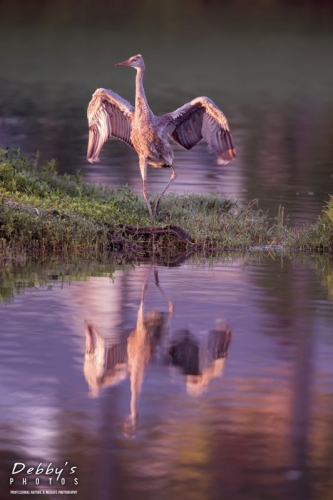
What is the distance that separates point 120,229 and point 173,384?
6.32 m

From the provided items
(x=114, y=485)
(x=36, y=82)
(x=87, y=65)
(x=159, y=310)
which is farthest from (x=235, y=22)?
(x=114, y=485)

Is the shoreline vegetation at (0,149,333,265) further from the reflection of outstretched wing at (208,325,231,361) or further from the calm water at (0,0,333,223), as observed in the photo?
the reflection of outstretched wing at (208,325,231,361)

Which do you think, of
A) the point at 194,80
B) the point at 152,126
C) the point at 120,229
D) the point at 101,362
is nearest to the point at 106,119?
the point at 152,126

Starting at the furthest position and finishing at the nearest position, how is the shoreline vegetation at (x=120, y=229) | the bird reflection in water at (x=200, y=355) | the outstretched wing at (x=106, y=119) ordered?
the outstretched wing at (x=106, y=119), the shoreline vegetation at (x=120, y=229), the bird reflection in water at (x=200, y=355)

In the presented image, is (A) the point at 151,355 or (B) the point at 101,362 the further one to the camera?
(A) the point at 151,355

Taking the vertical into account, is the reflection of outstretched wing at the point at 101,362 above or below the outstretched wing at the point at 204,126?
below

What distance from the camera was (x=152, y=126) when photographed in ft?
55.8

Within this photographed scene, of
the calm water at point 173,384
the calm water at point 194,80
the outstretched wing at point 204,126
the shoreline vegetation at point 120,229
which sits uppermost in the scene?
the calm water at point 194,80

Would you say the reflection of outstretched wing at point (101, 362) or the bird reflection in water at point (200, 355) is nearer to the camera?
the reflection of outstretched wing at point (101, 362)

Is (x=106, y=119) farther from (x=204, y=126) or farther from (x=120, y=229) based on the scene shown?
(x=120, y=229)

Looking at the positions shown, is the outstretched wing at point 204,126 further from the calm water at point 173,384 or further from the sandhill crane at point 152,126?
the calm water at point 173,384

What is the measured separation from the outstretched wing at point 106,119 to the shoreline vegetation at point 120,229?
25.6 inches

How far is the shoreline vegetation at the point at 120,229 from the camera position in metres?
15.0

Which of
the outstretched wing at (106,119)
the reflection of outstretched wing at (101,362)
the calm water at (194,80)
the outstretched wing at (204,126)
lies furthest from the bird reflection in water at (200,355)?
the calm water at (194,80)
